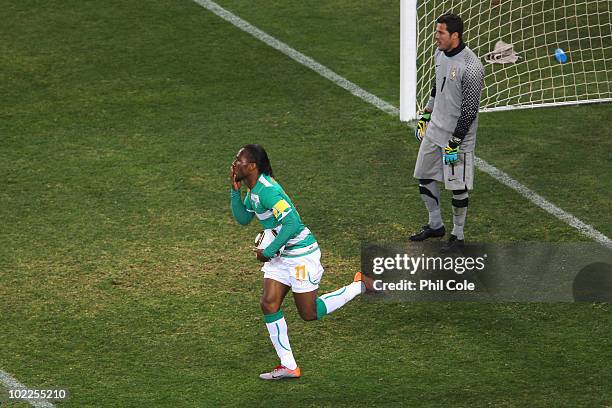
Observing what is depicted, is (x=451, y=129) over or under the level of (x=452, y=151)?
over

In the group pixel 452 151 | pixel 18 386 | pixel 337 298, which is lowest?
pixel 18 386

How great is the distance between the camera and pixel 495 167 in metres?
13.2

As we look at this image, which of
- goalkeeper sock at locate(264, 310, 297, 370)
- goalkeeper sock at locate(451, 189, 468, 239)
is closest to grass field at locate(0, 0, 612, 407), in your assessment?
goalkeeper sock at locate(264, 310, 297, 370)

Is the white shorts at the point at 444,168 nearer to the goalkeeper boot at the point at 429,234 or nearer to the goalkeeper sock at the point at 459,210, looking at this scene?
the goalkeeper sock at the point at 459,210

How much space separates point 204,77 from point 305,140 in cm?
209

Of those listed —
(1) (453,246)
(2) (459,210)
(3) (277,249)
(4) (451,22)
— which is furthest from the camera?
(1) (453,246)

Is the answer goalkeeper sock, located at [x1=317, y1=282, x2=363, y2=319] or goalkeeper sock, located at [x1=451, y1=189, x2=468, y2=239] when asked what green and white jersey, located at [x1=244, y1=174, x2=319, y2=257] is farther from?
goalkeeper sock, located at [x1=451, y1=189, x2=468, y2=239]

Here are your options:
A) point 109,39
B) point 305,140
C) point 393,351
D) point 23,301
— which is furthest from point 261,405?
point 109,39

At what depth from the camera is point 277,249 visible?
931 centimetres

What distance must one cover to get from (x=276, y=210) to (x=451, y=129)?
248 centimetres

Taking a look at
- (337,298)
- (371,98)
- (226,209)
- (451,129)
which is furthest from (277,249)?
(371,98)

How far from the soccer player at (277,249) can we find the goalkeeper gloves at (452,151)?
2.08 meters

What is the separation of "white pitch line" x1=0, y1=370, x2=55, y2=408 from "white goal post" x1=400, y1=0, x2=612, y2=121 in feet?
19.4

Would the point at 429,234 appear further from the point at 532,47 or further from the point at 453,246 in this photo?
the point at 532,47
